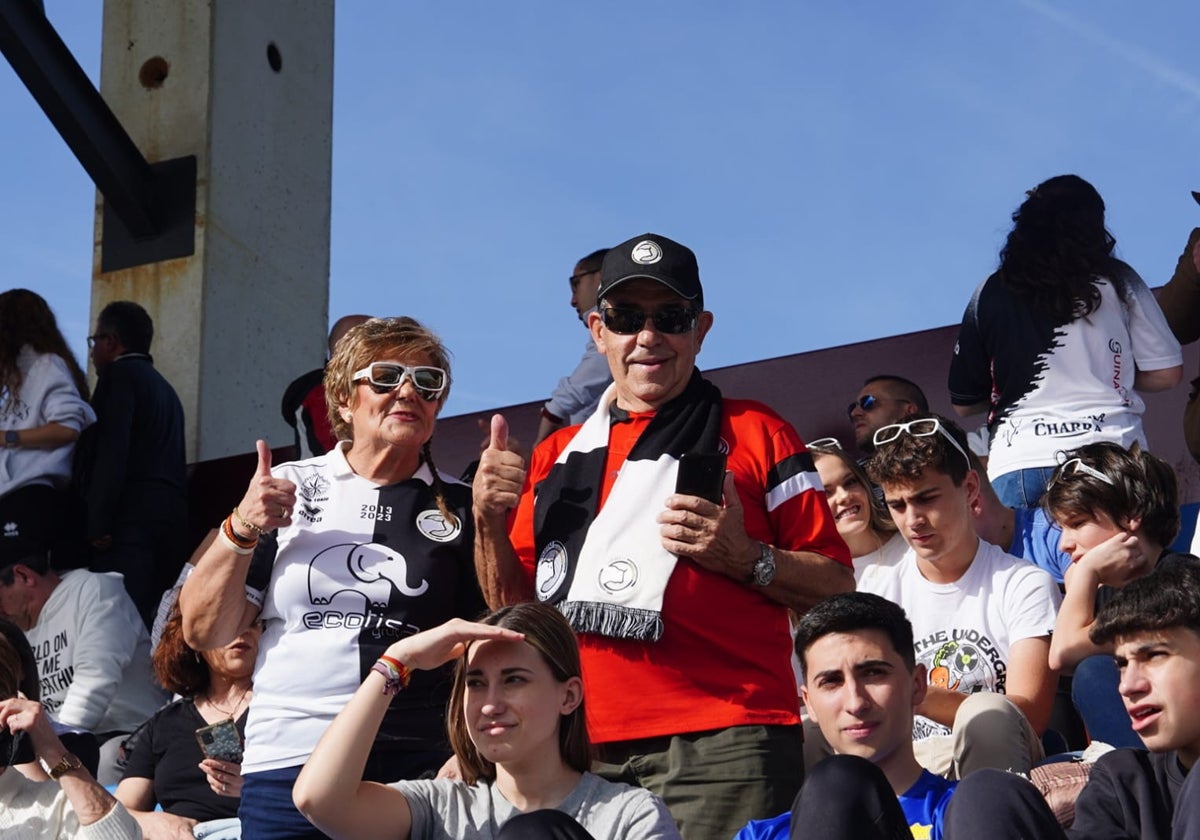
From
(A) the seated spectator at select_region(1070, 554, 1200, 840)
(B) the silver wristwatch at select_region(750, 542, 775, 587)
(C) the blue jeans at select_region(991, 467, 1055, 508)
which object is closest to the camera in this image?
(A) the seated spectator at select_region(1070, 554, 1200, 840)

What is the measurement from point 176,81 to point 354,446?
17.7ft

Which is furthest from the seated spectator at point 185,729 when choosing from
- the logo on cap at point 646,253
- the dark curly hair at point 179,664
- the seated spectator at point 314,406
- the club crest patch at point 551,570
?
the logo on cap at point 646,253

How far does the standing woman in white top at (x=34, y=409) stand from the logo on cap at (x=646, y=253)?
3.46 meters

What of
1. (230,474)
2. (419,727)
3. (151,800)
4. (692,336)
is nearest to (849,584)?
(692,336)

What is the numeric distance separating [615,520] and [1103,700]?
1271 mm

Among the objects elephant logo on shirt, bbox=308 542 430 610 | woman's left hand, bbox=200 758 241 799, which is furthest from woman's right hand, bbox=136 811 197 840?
elephant logo on shirt, bbox=308 542 430 610

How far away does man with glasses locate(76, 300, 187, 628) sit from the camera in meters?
6.08

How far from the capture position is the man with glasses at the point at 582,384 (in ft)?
19.0

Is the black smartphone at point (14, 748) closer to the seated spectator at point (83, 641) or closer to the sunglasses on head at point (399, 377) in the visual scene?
the sunglasses on head at point (399, 377)

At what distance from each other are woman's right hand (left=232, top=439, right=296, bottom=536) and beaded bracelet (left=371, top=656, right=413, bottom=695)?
0.43 metres

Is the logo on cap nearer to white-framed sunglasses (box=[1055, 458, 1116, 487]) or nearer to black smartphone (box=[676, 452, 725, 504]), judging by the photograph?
black smartphone (box=[676, 452, 725, 504])

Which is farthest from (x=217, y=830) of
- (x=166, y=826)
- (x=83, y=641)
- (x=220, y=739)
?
(x=83, y=641)

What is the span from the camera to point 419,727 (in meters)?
3.29

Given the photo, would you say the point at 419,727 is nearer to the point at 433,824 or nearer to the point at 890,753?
the point at 433,824
